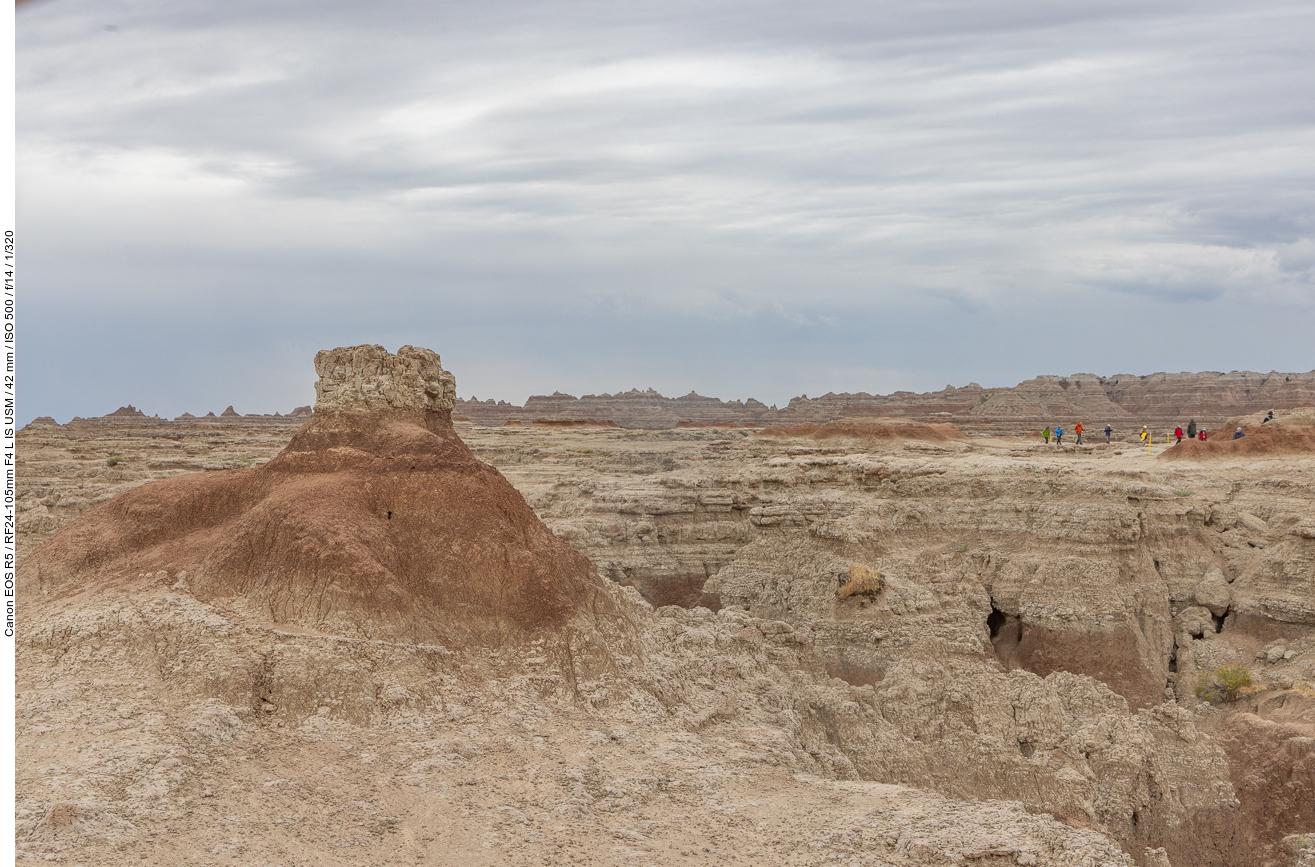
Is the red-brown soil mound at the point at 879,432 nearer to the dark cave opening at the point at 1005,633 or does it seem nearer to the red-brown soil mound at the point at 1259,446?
the red-brown soil mound at the point at 1259,446

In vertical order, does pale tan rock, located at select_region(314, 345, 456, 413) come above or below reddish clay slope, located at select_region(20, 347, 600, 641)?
above

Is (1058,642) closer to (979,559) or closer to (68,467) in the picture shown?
(979,559)

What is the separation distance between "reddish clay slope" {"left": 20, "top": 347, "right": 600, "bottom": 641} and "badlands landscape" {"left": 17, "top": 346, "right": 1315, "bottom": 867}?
0.15ft

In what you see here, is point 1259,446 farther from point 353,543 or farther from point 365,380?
point 353,543

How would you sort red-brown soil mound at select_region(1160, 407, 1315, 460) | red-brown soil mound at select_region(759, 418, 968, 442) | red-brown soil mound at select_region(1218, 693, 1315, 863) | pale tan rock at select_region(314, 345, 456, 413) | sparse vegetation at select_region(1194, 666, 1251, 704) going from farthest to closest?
1. red-brown soil mound at select_region(759, 418, 968, 442)
2. red-brown soil mound at select_region(1160, 407, 1315, 460)
3. sparse vegetation at select_region(1194, 666, 1251, 704)
4. red-brown soil mound at select_region(1218, 693, 1315, 863)
5. pale tan rock at select_region(314, 345, 456, 413)

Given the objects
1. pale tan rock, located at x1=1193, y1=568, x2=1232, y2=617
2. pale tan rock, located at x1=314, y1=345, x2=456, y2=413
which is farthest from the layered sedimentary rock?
pale tan rock, located at x1=314, y1=345, x2=456, y2=413

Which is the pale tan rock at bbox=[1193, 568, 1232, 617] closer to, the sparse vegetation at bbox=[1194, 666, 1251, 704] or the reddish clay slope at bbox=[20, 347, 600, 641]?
the sparse vegetation at bbox=[1194, 666, 1251, 704]

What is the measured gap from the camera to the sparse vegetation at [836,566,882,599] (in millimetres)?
22562

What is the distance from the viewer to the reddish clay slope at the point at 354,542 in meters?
11.8

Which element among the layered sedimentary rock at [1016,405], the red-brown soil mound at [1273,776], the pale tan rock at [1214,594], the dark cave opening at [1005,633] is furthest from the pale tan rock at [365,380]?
the layered sedimentary rock at [1016,405]

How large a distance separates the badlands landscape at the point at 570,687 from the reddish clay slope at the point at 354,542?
5 centimetres

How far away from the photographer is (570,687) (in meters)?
12.1

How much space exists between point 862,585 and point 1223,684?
27.2ft

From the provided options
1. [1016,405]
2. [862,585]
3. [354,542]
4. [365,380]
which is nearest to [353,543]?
[354,542]
